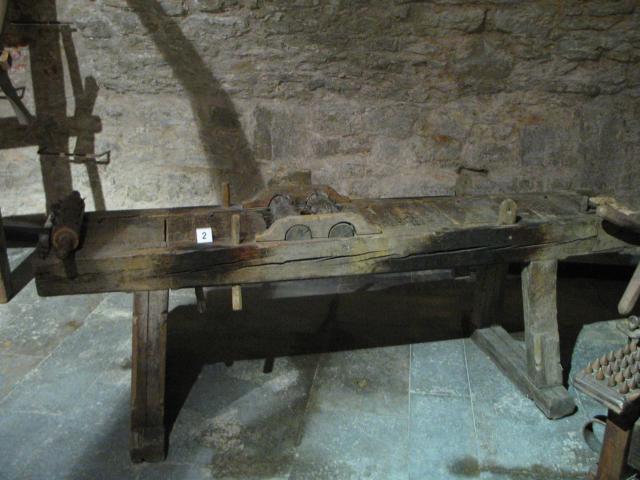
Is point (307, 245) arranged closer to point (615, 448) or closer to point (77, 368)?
point (615, 448)

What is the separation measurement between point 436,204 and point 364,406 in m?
1.08

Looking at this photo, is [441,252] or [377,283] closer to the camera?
[441,252]

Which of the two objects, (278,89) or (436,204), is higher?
(278,89)

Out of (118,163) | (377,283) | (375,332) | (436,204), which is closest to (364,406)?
(375,332)

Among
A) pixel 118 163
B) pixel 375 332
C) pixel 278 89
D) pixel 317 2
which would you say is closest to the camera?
pixel 375 332

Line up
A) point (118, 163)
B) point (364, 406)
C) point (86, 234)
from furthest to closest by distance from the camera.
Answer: point (118, 163)
point (364, 406)
point (86, 234)

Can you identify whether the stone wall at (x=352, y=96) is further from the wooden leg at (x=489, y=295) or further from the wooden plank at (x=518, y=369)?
the wooden plank at (x=518, y=369)

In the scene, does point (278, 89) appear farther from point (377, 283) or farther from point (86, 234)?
point (86, 234)

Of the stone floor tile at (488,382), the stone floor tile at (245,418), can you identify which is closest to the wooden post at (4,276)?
the stone floor tile at (245,418)

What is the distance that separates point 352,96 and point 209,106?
1046 mm

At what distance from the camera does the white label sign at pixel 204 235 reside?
2348 millimetres

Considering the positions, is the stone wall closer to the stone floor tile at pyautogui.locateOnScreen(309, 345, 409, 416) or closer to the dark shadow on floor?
the dark shadow on floor

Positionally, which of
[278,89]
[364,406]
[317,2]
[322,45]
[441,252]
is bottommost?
[364,406]

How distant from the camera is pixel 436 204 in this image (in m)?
2.88
